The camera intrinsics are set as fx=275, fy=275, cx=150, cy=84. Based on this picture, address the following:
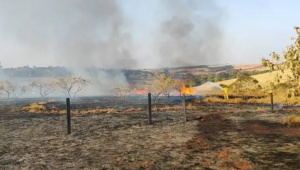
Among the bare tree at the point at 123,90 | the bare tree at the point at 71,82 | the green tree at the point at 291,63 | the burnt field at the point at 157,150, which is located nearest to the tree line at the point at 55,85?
the bare tree at the point at 71,82

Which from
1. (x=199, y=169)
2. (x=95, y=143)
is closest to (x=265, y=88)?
(x=199, y=169)

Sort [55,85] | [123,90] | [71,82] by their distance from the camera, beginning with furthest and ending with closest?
[55,85] < [123,90] < [71,82]

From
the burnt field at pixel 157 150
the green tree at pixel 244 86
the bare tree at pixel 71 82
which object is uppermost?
the bare tree at pixel 71 82

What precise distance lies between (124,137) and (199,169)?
29.2 feet

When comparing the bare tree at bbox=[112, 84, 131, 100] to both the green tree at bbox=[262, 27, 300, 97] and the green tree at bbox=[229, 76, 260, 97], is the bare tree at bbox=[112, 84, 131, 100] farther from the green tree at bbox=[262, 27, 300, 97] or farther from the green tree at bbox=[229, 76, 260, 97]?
the green tree at bbox=[262, 27, 300, 97]

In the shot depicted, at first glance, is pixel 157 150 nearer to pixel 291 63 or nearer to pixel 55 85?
pixel 291 63

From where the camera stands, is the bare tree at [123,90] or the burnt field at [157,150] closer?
the burnt field at [157,150]

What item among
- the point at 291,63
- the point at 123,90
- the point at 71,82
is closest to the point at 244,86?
the point at 123,90

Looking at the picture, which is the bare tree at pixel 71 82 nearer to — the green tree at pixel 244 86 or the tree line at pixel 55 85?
the tree line at pixel 55 85

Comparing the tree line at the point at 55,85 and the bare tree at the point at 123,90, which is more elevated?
the tree line at the point at 55,85

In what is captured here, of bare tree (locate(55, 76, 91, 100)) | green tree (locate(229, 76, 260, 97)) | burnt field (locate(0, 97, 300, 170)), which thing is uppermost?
bare tree (locate(55, 76, 91, 100))

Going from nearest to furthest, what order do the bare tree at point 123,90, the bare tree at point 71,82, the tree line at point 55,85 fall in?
the bare tree at point 71,82, the tree line at point 55,85, the bare tree at point 123,90

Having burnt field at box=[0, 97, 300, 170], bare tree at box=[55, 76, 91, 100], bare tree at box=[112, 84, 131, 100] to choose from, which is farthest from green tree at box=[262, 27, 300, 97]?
bare tree at box=[112, 84, 131, 100]

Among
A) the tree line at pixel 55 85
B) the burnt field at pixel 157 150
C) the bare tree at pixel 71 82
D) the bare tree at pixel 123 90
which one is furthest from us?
the bare tree at pixel 123 90
